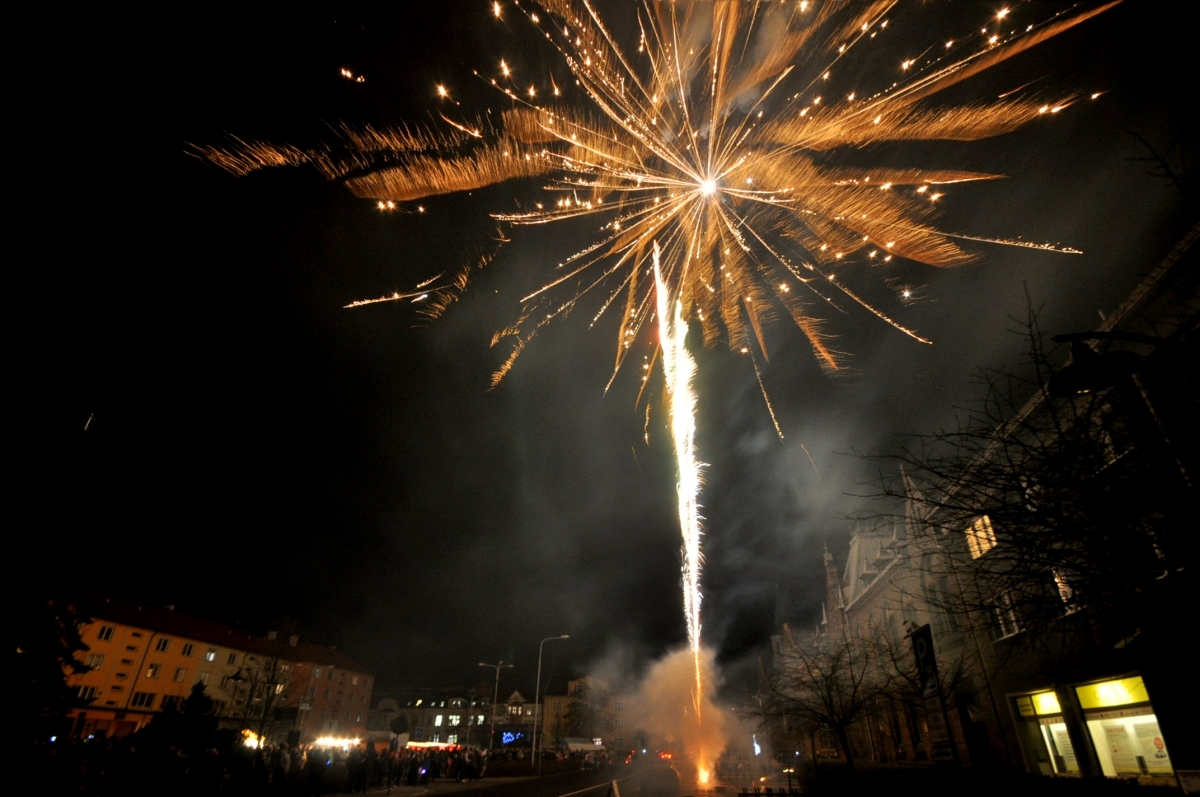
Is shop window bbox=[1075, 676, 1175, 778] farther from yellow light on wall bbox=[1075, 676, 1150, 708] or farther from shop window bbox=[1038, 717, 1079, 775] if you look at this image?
shop window bbox=[1038, 717, 1079, 775]

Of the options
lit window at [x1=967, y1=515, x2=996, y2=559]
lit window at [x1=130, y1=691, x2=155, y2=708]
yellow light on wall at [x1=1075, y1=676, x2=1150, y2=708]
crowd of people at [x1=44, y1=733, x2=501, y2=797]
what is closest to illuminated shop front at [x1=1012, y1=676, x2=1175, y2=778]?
yellow light on wall at [x1=1075, y1=676, x2=1150, y2=708]

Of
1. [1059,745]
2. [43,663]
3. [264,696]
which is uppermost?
[264,696]

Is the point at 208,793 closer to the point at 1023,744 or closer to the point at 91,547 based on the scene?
the point at 91,547

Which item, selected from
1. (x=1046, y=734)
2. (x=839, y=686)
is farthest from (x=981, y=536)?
(x=839, y=686)

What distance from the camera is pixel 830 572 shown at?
44094 millimetres

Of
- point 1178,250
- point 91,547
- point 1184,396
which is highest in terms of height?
point 1178,250

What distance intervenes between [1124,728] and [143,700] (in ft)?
212

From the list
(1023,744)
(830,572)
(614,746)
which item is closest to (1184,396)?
(1023,744)

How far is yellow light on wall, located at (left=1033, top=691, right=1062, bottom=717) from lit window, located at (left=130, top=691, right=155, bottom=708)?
6259cm

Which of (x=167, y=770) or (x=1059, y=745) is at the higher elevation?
(x=1059, y=745)

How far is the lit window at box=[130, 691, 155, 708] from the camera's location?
154 feet

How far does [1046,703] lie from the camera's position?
57.4ft

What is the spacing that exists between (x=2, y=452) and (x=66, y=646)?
101 inches

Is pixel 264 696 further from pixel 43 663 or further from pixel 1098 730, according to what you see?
pixel 1098 730
